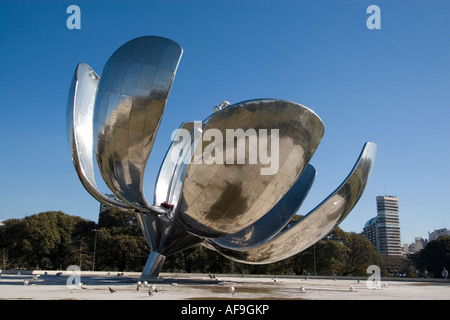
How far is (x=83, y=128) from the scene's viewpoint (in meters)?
12.5

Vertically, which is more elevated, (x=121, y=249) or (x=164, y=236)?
(x=164, y=236)

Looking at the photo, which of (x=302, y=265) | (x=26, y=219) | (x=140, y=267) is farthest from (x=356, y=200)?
(x=26, y=219)

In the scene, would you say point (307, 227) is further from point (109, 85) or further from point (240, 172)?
point (109, 85)

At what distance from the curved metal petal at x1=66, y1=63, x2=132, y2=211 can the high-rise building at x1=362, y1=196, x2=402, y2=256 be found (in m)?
155

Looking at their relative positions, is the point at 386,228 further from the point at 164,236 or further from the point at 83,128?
the point at 83,128

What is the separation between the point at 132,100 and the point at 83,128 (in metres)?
3.34

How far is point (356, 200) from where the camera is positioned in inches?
615

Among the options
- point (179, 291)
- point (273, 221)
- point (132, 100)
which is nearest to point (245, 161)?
point (132, 100)

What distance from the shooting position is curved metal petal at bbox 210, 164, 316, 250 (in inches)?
607

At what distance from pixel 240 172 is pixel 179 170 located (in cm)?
688

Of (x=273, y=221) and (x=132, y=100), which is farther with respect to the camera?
(x=273, y=221)

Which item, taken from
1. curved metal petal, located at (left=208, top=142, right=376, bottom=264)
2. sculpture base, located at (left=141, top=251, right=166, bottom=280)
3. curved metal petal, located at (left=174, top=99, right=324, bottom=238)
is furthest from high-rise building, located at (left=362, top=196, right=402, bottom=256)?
curved metal petal, located at (left=174, top=99, right=324, bottom=238)

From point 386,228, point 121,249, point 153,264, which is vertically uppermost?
point 153,264

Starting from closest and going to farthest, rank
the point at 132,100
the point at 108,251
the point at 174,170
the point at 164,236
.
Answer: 1. the point at 132,100
2. the point at 164,236
3. the point at 174,170
4. the point at 108,251
